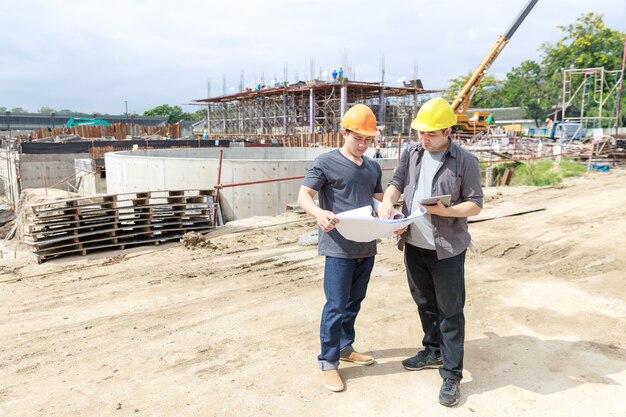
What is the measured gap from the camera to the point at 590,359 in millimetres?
3391

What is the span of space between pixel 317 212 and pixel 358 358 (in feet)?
4.18

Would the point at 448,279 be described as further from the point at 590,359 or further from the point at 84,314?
the point at 84,314

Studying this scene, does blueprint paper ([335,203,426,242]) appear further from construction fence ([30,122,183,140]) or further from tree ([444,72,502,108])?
tree ([444,72,502,108])

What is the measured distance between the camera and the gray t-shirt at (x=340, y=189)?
9.67ft

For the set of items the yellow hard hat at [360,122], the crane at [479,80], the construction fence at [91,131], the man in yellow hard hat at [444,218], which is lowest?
the man in yellow hard hat at [444,218]

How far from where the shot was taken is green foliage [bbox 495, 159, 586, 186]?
15.2m

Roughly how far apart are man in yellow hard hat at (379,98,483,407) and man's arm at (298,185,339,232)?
42 cm

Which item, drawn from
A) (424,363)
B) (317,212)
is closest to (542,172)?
(424,363)

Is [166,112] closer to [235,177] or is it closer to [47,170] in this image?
[47,170]

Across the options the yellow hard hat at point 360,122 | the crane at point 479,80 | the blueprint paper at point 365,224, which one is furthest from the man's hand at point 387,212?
the crane at point 479,80

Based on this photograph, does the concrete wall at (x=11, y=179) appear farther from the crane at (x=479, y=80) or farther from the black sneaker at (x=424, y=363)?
the black sneaker at (x=424, y=363)

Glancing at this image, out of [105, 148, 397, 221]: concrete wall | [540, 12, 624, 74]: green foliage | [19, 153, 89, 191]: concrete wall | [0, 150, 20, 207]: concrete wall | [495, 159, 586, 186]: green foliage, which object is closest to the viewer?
[105, 148, 397, 221]: concrete wall

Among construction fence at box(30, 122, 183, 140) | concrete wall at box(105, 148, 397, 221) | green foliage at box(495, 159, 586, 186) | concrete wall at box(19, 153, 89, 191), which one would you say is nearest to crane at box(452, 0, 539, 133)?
green foliage at box(495, 159, 586, 186)

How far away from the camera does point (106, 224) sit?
8688 millimetres
